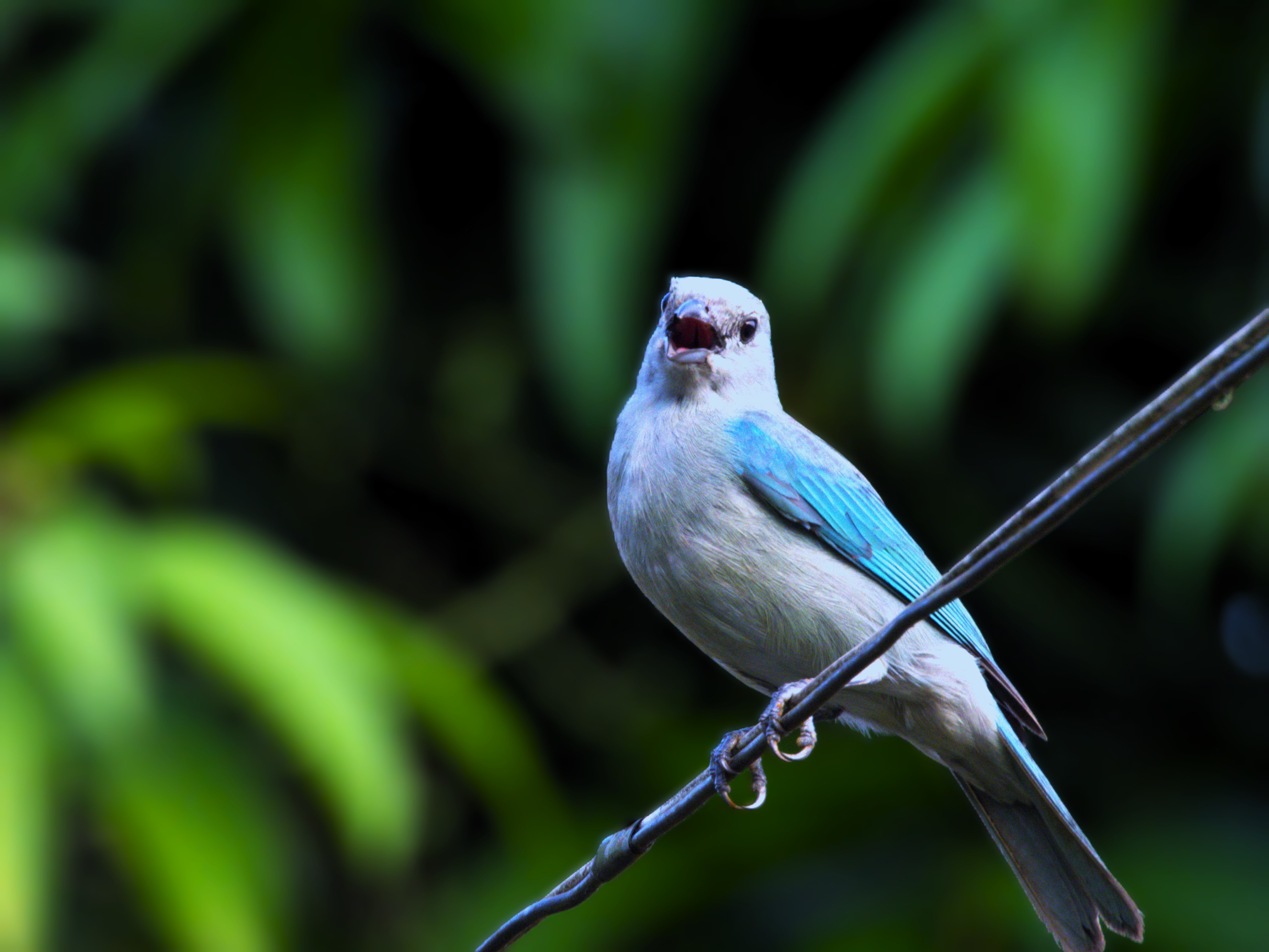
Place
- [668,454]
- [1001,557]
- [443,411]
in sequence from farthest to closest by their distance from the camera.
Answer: [443,411], [668,454], [1001,557]

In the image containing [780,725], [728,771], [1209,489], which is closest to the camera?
[780,725]

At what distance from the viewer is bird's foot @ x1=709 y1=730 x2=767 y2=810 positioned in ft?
7.59

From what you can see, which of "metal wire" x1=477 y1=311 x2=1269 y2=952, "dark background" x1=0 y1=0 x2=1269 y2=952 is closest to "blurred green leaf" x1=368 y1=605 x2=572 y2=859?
"dark background" x1=0 y1=0 x2=1269 y2=952

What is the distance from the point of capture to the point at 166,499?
222 inches

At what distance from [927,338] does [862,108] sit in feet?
3.30

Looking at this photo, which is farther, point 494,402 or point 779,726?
point 494,402

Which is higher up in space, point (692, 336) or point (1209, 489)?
point (692, 336)

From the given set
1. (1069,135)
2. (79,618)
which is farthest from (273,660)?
(1069,135)

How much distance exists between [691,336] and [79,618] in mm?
2127

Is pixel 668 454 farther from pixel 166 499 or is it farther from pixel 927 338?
pixel 166 499

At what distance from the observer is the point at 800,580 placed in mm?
2812

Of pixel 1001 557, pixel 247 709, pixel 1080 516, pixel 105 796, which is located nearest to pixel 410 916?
pixel 247 709

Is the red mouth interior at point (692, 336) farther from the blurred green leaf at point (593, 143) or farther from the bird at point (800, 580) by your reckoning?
the blurred green leaf at point (593, 143)

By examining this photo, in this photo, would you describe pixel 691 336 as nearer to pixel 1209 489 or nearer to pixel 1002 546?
pixel 1002 546
